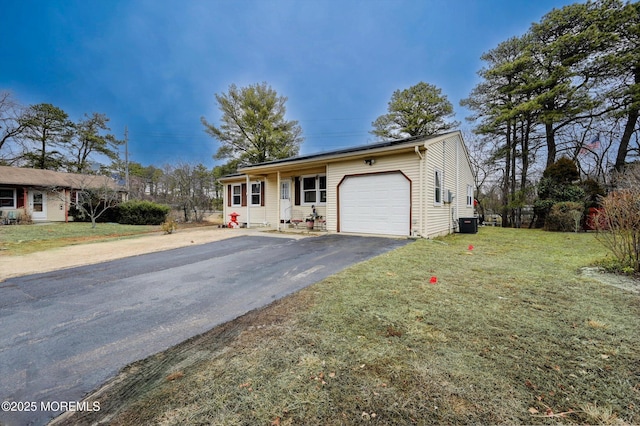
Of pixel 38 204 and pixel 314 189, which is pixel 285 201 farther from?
pixel 38 204

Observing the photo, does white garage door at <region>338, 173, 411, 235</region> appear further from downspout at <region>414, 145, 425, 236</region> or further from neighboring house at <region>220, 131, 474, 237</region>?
downspout at <region>414, 145, 425, 236</region>

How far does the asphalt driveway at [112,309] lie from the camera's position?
5.93 feet

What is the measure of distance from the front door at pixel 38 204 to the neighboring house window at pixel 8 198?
707 mm

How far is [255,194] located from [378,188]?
7.58m

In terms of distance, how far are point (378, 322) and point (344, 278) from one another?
1.52 m

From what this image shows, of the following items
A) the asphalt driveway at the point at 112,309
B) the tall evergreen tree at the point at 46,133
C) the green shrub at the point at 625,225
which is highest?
the tall evergreen tree at the point at 46,133

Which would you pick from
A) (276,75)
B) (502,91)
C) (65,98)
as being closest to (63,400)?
(502,91)

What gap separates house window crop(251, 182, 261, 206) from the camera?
1380 centimetres

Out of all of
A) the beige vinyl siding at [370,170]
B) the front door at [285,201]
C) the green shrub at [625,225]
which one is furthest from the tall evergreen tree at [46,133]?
the green shrub at [625,225]

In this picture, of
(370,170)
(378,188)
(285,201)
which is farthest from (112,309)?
(285,201)

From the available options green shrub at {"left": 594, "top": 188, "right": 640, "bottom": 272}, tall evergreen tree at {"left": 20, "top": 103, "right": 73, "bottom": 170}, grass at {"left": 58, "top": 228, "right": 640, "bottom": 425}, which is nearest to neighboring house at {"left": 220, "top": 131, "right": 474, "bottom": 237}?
green shrub at {"left": 594, "top": 188, "right": 640, "bottom": 272}

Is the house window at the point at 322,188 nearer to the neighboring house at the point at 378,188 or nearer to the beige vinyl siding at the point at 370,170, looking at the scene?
the neighboring house at the point at 378,188

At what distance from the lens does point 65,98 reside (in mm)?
23141

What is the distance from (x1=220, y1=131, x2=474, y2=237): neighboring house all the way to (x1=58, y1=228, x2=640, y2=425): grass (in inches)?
209
